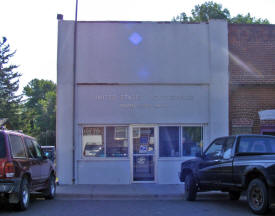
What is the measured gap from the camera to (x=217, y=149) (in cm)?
1066

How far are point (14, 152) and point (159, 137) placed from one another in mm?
7052

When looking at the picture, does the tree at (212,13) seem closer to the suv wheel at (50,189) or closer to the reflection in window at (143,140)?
the reflection in window at (143,140)

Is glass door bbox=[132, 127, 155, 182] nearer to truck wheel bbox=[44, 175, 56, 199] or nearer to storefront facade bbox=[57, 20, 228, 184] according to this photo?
storefront facade bbox=[57, 20, 228, 184]

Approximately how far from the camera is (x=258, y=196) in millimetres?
8773

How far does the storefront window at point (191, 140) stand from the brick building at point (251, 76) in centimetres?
126

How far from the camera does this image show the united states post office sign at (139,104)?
Result: 49.8 ft

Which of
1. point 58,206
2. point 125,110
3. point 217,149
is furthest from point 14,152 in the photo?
point 125,110

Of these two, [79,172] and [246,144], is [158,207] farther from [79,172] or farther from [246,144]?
[79,172]

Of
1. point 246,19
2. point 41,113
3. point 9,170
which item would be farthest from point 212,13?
point 41,113

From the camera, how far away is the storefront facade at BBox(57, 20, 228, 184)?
49.4ft

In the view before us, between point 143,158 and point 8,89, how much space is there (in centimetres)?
3958

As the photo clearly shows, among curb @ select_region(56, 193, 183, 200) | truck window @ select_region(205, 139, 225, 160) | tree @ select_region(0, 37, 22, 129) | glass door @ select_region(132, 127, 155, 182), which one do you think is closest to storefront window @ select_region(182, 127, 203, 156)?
glass door @ select_region(132, 127, 155, 182)

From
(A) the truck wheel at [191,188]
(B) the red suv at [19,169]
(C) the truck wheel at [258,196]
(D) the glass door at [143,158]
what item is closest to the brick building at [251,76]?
(D) the glass door at [143,158]

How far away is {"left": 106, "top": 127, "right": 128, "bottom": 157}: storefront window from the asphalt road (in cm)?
363
